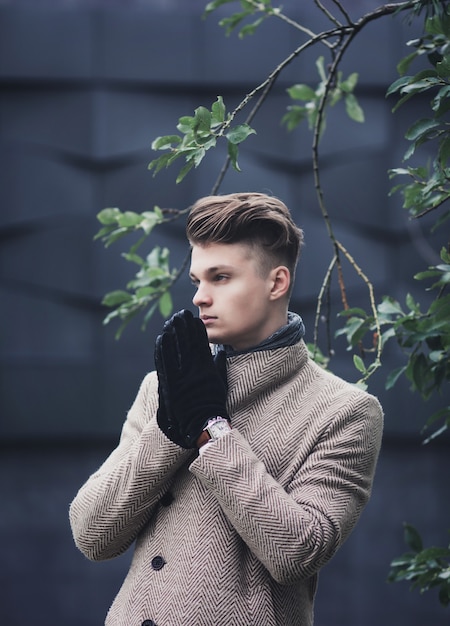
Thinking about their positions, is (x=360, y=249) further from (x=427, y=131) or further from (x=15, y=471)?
(x=427, y=131)

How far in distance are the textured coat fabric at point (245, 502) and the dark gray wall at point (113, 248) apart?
387 cm

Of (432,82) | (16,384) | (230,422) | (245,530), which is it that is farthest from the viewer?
(16,384)

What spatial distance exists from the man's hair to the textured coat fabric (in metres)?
0.24

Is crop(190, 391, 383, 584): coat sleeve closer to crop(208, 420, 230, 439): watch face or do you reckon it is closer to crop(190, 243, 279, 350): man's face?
crop(208, 420, 230, 439): watch face

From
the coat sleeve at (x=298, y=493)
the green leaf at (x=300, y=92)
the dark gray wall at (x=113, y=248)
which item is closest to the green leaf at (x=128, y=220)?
the green leaf at (x=300, y=92)

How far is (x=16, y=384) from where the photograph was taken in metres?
6.24

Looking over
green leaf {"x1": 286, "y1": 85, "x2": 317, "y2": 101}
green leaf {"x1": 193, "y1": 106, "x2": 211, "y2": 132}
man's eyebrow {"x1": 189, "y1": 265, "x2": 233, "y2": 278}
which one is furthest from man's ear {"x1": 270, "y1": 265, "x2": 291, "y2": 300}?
green leaf {"x1": 286, "y1": 85, "x2": 317, "y2": 101}

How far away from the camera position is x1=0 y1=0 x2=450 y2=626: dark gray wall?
6266 mm

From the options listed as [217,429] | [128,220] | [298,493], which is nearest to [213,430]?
[217,429]

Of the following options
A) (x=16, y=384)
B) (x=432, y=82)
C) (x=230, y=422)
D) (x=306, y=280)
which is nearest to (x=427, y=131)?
(x=432, y=82)

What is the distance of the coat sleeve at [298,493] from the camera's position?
210 centimetres

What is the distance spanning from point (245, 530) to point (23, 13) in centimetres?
493

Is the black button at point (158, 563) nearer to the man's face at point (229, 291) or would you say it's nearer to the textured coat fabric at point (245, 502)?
the textured coat fabric at point (245, 502)

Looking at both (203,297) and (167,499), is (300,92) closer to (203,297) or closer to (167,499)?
(203,297)
